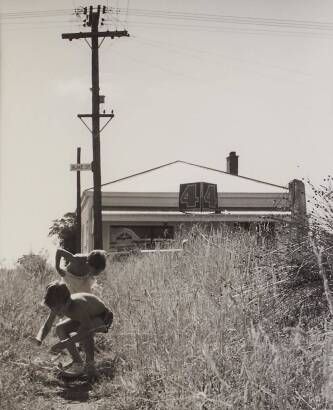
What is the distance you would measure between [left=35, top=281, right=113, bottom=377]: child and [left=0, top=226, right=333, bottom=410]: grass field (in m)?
0.22

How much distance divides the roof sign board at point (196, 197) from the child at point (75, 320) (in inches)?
774

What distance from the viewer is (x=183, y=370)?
13.0 feet

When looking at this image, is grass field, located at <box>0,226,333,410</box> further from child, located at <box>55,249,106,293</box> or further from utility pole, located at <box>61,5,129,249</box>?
utility pole, located at <box>61,5,129,249</box>

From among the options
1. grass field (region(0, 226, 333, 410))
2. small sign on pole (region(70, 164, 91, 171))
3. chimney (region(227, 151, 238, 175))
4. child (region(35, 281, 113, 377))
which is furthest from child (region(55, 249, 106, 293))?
chimney (region(227, 151, 238, 175))

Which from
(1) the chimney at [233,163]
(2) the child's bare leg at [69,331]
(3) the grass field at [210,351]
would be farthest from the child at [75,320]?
(1) the chimney at [233,163]

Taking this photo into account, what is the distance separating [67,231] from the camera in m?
38.4

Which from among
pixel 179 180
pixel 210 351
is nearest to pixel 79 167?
pixel 179 180

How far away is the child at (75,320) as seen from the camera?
5227 mm

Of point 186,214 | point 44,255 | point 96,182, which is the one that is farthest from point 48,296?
point 186,214

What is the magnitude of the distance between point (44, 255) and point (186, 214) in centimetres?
1040

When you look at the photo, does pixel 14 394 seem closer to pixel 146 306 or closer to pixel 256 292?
pixel 146 306

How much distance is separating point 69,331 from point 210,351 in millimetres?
1948

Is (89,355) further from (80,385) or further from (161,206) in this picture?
(161,206)

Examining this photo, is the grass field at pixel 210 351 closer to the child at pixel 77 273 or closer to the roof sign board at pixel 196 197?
the child at pixel 77 273
